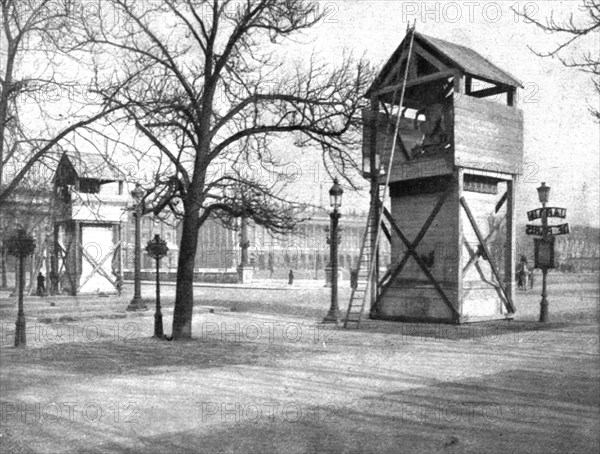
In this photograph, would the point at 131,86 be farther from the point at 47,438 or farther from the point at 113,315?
the point at 113,315

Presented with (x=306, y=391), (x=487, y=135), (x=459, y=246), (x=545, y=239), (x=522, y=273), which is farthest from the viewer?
(x=522, y=273)

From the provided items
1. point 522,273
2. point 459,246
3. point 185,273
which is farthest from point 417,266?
point 522,273

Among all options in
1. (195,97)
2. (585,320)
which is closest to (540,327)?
(585,320)

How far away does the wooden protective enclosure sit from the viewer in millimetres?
18922

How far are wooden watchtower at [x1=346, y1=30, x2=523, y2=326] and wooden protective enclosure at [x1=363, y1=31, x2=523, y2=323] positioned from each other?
1.3 inches

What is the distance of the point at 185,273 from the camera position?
51.8 ft

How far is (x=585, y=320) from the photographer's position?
2219 cm

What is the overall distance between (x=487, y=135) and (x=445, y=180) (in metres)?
1.85

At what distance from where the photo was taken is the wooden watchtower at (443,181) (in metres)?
18.9

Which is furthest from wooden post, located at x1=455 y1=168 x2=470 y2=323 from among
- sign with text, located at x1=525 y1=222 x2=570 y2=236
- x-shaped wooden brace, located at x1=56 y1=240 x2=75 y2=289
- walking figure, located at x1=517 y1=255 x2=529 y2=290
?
walking figure, located at x1=517 y1=255 x2=529 y2=290

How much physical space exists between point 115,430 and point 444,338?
10456 millimetres

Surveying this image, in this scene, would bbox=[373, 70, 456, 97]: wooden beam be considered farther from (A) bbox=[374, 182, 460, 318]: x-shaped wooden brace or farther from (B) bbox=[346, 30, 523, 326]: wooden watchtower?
(A) bbox=[374, 182, 460, 318]: x-shaped wooden brace

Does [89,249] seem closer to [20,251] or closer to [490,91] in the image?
[20,251]

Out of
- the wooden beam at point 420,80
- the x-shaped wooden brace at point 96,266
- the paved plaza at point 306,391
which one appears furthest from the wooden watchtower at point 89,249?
the wooden beam at point 420,80
